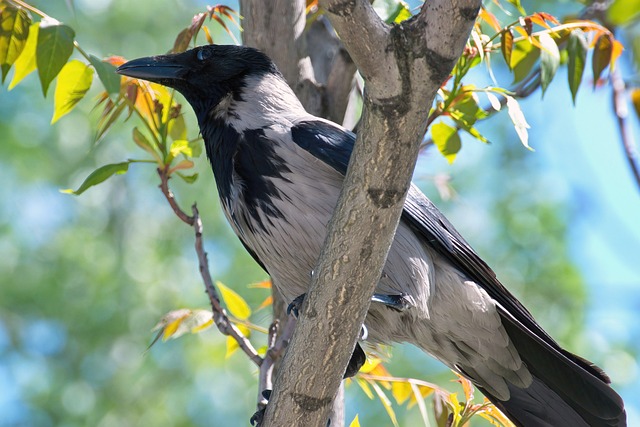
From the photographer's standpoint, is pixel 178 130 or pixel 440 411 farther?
pixel 178 130

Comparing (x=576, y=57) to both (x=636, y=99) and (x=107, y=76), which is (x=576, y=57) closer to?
(x=636, y=99)

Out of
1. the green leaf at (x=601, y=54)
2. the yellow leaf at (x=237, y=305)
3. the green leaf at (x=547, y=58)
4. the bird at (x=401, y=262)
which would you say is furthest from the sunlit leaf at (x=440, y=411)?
the green leaf at (x=601, y=54)

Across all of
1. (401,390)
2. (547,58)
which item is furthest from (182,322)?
(547,58)

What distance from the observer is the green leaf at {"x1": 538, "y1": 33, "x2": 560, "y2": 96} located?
2811mm

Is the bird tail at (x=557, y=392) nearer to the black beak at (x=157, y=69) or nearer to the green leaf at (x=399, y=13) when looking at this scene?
the green leaf at (x=399, y=13)

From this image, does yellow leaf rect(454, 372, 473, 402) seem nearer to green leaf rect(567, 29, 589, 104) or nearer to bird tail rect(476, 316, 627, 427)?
bird tail rect(476, 316, 627, 427)

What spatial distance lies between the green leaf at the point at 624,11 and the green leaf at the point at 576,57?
1.60 meters

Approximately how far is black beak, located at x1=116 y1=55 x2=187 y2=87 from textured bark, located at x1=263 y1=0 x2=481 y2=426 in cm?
138

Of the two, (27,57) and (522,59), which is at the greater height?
(522,59)

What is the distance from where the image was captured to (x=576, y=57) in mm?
2932

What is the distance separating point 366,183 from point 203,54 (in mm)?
1656

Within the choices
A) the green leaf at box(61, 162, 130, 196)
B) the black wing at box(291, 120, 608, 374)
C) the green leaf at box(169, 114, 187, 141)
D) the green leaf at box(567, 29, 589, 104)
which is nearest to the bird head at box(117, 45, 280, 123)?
the green leaf at box(169, 114, 187, 141)

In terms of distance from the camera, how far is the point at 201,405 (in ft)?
27.4

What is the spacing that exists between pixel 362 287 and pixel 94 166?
7.30 meters
